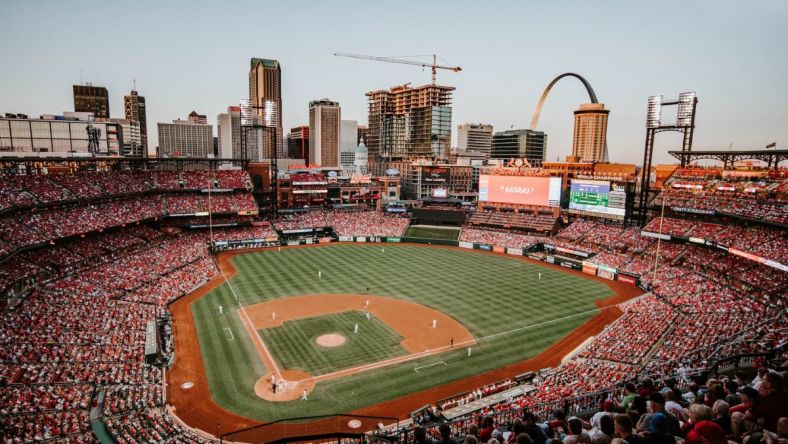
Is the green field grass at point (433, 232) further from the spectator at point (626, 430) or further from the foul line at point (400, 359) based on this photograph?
the spectator at point (626, 430)

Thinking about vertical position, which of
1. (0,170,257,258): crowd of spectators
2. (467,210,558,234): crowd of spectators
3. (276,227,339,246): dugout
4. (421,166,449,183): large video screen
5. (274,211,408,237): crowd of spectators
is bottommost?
(276,227,339,246): dugout

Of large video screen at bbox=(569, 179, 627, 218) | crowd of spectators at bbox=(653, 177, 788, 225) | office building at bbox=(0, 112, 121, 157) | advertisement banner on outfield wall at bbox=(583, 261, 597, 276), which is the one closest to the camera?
crowd of spectators at bbox=(653, 177, 788, 225)

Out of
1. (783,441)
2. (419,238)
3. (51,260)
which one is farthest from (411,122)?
(783,441)

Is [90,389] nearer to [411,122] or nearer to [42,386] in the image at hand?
[42,386]

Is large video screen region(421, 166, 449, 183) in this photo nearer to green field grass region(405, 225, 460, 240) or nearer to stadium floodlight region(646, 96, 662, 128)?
green field grass region(405, 225, 460, 240)

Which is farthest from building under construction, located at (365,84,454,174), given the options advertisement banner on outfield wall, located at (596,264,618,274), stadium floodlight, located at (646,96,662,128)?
advertisement banner on outfield wall, located at (596,264,618,274)

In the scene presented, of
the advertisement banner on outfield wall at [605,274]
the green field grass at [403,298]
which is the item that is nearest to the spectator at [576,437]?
the green field grass at [403,298]

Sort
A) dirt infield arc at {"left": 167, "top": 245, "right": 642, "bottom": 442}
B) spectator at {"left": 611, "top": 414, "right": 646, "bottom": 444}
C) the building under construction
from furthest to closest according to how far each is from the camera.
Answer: the building under construction → dirt infield arc at {"left": 167, "top": 245, "right": 642, "bottom": 442} → spectator at {"left": 611, "top": 414, "right": 646, "bottom": 444}
